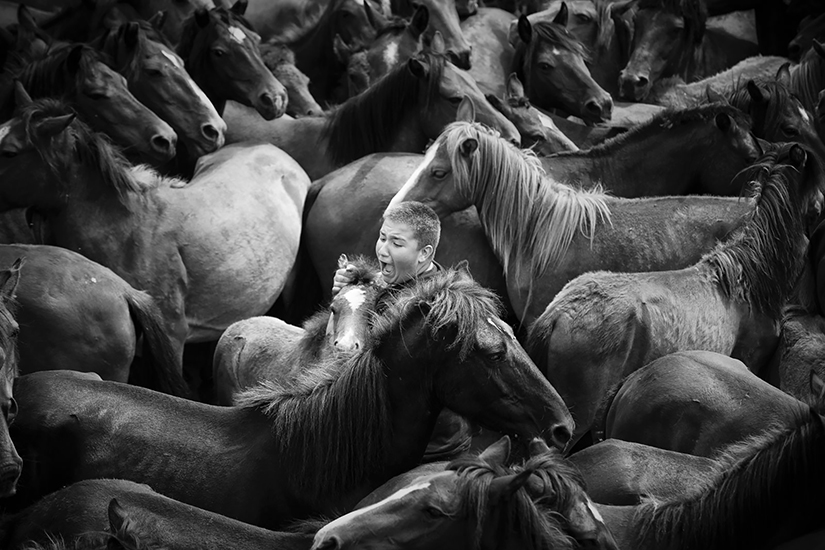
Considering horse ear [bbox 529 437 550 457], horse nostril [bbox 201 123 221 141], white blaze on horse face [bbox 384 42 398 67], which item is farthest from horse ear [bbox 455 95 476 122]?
horse ear [bbox 529 437 550 457]

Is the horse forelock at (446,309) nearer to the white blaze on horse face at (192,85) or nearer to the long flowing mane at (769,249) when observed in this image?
the long flowing mane at (769,249)

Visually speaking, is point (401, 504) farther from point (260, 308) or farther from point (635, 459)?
point (260, 308)

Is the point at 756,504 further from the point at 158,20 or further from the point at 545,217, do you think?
the point at 158,20

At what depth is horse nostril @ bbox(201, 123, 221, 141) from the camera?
7934 millimetres

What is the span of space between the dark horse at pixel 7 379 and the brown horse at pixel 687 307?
2333mm

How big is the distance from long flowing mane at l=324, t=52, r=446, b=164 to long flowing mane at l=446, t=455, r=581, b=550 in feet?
15.4

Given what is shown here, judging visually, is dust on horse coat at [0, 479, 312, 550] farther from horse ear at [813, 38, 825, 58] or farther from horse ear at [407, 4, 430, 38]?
horse ear at [813, 38, 825, 58]

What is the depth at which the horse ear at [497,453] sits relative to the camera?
3.80 meters

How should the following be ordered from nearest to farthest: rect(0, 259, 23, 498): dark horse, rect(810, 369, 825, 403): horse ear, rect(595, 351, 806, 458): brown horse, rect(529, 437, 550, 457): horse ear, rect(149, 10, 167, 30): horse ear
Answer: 1. rect(529, 437, 550, 457): horse ear
2. rect(0, 259, 23, 498): dark horse
3. rect(810, 369, 825, 403): horse ear
4. rect(595, 351, 806, 458): brown horse
5. rect(149, 10, 167, 30): horse ear

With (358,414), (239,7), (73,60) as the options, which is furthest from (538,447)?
(239,7)

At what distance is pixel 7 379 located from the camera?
14.9 ft

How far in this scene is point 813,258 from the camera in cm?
656

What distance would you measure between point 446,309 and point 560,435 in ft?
2.15

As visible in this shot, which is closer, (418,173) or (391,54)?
(418,173)
